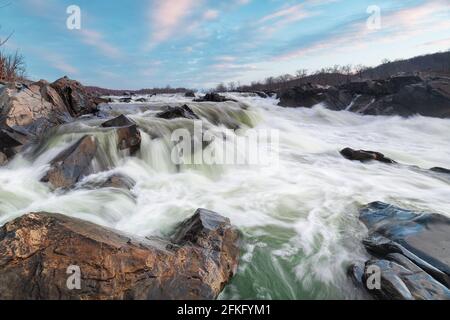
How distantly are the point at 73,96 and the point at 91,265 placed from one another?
395 inches

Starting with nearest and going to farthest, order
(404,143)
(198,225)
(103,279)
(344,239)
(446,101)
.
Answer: (103,279)
(198,225)
(344,239)
(404,143)
(446,101)

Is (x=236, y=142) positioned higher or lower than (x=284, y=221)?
higher

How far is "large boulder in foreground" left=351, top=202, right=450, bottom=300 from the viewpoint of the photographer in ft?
10.7

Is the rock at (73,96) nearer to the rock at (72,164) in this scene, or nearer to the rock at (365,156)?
the rock at (72,164)

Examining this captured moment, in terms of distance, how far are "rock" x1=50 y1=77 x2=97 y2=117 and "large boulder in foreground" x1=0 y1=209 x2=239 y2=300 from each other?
8.89 metres

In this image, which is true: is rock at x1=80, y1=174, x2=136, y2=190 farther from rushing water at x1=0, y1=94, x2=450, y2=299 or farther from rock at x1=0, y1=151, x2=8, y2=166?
rock at x1=0, y1=151, x2=8, y2=166

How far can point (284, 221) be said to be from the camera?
18.0 ft

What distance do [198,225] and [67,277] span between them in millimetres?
1692

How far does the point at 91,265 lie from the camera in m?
2.86

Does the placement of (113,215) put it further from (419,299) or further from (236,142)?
(236,142)

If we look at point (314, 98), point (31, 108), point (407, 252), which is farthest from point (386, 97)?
point (31, 108)

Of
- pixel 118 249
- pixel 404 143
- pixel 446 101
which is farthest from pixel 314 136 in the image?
pixel 118 249

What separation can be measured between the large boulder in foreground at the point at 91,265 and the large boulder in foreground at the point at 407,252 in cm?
176
